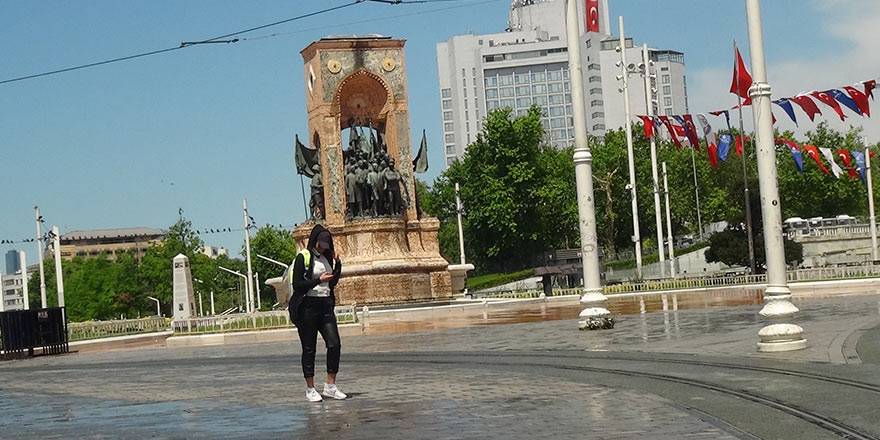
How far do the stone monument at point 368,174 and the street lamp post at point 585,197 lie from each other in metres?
23.5

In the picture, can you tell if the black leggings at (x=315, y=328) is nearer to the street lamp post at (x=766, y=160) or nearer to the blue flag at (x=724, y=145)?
the street lamp post at (x=766, y=160)

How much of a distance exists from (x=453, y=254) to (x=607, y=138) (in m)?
17.8

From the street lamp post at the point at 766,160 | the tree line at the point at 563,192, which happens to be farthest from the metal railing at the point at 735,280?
the tree line at the point at 563,192

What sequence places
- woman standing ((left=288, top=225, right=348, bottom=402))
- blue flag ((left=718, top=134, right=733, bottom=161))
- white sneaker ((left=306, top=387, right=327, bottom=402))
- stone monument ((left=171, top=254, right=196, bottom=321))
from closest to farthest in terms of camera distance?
white sneaker ((left=306, top=387, right=327, bottom=402)) < woman standing ((left=288, top=225, right=348, bottom=402)) < stone monument ((left=171, top=254, right=196, bottom=321)) < blue flag ((left=718, top=134, right=733, bottom=161))

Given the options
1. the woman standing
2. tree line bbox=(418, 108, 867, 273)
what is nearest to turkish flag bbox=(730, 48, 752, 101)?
the woman standing

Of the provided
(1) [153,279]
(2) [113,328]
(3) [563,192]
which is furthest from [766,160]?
(1) [153,279]

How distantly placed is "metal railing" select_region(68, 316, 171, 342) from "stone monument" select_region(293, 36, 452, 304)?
6298 millimetres

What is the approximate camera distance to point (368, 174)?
49.4 metres

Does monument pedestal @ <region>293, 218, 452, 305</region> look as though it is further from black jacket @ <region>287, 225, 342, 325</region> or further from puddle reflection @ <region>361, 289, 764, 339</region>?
black jacket @ <region>287, 225, 342, 325</region>

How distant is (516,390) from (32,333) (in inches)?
990

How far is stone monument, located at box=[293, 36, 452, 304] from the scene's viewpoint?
48375 millimetres

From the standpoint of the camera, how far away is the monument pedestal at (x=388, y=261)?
47.8m

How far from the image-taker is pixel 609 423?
10867 mm

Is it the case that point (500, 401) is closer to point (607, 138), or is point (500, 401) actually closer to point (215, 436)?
point (215, 436)
